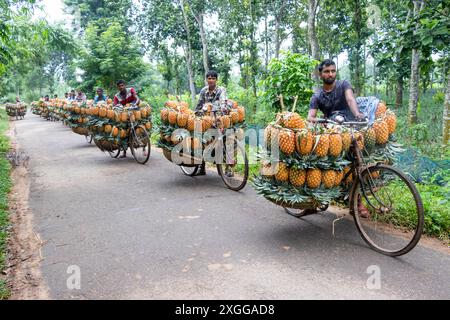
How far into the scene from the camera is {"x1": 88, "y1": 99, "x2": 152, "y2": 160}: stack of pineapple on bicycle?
359 inches

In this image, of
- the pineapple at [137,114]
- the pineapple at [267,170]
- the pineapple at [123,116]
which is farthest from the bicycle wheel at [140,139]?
the pineapple at [267,170]

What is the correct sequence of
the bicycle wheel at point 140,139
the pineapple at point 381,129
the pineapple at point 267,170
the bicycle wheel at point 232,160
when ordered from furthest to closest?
the bicycle wheel at point 140,139, the bicycle wheel at point 232,160, the pineapple at point 381,129, the pineapple at point 267,170

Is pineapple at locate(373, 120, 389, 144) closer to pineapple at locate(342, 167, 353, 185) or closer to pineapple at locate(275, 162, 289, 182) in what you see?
pineapple at locate(342, 167, 353, 185)

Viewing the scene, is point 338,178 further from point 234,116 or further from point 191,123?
point 191,123

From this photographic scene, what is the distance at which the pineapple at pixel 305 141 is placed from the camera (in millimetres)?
3846

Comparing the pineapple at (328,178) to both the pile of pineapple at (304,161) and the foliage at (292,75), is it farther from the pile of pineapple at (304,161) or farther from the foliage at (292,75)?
the foliage at (292,75)

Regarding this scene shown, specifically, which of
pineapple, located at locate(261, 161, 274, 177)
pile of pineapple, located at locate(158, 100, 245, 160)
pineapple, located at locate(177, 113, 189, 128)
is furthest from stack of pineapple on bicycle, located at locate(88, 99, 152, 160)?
pineapple, located at locate(261, 161, 274, 177)

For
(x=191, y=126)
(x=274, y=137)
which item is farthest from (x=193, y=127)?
(x=274, y=137)

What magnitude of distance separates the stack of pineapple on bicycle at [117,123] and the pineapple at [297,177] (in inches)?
227

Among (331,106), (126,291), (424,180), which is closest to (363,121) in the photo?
(331,106)

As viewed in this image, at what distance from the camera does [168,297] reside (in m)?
3.08

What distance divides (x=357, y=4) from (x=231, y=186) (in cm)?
1174

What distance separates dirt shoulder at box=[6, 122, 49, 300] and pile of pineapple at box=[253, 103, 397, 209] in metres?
2.48
